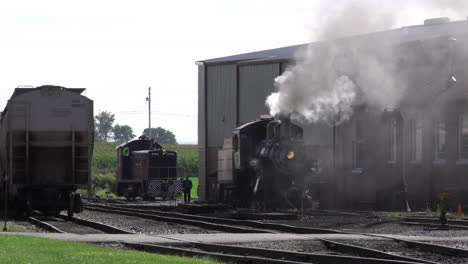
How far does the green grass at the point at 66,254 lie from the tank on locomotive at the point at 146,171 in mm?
35346

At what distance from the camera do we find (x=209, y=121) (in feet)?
166

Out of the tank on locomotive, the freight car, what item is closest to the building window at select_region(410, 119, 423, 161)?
the freight car

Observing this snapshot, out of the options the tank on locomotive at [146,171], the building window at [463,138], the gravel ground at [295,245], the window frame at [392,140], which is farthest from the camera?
the tank on locomotive at [146,171]

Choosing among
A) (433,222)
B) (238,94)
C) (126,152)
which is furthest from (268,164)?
(126,152)

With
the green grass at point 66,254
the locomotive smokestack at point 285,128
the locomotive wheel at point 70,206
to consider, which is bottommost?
the green grass at point 66,254

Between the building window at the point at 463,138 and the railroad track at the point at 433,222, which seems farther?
the building window at the point at 463,138

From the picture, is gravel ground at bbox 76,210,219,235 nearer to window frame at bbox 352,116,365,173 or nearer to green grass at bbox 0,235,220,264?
green grass at bbox 0,235,220,264

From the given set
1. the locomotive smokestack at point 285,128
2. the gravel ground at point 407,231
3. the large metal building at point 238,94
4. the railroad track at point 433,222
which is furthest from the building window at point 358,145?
the gravel ground at point 407,231

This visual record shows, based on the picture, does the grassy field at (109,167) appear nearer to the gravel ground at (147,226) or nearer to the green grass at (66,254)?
the gravel ground at (147,226)

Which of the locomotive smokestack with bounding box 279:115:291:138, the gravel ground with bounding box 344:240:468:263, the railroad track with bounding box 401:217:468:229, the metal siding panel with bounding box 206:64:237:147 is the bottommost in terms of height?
the gravel ground with bounding box 344:240:468:263

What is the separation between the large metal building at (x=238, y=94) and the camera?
128 ft

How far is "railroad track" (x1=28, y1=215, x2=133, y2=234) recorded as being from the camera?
22.0 m

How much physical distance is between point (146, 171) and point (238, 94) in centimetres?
875

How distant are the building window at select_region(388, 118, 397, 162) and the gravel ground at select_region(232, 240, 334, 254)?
1910cm
